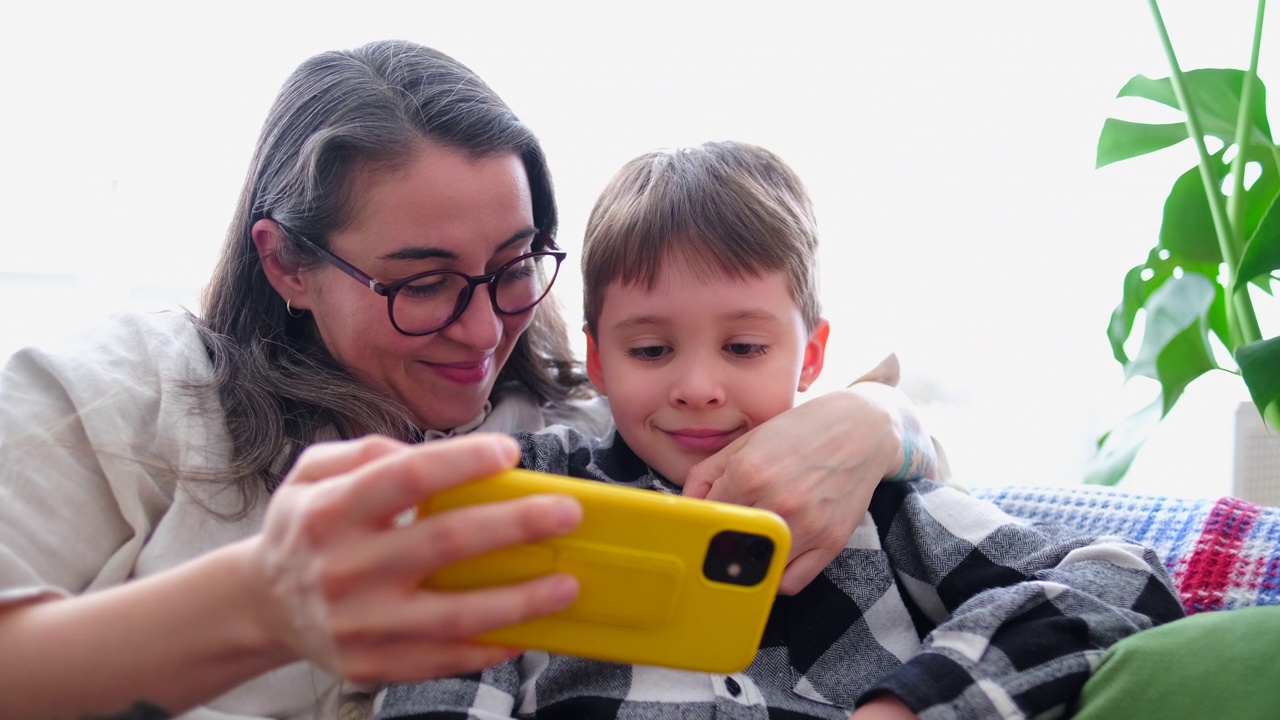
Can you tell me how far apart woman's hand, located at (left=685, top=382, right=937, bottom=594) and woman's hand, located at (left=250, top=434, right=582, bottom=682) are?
405mm

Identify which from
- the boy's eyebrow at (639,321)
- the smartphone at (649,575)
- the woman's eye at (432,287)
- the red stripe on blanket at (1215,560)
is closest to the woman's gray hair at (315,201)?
the woman's eye at (432,287)

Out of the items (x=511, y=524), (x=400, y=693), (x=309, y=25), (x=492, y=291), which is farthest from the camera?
(x=309, y=25)

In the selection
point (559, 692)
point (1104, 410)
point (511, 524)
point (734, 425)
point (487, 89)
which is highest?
point (487, 89)

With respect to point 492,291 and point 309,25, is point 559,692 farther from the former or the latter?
point 309,25

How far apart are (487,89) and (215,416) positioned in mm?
527

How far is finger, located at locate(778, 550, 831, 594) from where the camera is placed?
1024 millimetres

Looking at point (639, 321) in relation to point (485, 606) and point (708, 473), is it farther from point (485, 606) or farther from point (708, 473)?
point (485, 606)

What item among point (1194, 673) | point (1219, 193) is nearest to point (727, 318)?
point (1194, 673)

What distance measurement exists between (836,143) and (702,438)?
1.36 m

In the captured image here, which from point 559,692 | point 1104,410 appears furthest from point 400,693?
point 1104,410

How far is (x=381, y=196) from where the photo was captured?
3.80 ft

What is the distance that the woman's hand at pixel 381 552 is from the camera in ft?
1.87

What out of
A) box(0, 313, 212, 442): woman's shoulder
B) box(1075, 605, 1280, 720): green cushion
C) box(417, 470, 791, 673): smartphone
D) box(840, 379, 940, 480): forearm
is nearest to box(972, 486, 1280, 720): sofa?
box(1075, 605, 1280, 720): green cushion

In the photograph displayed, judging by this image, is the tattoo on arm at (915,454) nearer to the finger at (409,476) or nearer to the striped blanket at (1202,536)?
the striped blanket at (1202,536)
